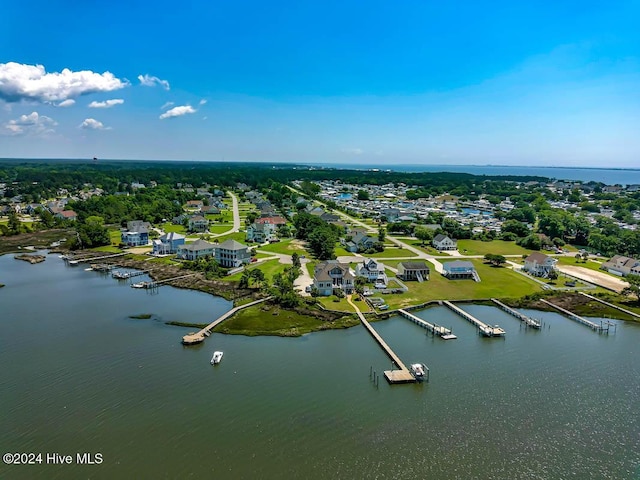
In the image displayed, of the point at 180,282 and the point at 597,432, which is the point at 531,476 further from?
the point at 180,282

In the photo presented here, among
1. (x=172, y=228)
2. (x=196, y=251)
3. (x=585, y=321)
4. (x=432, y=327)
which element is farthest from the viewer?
(x=172, y=228)

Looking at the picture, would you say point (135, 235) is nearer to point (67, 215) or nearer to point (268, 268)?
point (268, 268)

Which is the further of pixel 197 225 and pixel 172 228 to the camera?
pixel 172 228

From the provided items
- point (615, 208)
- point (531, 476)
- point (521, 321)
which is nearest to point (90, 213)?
point (521, 321)

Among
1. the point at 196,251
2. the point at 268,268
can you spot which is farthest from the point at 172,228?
the point at 268,268

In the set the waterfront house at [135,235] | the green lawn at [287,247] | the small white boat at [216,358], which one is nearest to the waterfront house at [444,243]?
the green lawn at [287,247]
